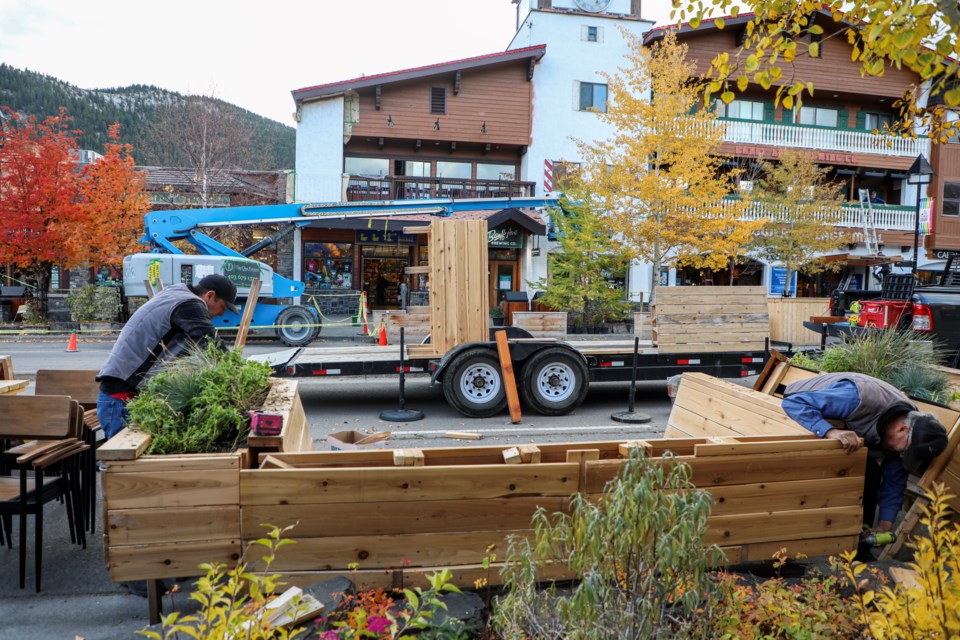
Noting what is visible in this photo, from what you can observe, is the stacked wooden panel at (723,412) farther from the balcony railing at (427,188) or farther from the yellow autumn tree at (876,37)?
the balcony railing at (427,188)

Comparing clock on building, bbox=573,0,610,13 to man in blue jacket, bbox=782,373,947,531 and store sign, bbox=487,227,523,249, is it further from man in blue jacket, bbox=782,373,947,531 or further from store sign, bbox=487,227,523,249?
man in blue jacket, bbox=782,373,947,531

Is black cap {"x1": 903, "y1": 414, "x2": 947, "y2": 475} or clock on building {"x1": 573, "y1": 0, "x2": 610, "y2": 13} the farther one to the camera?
clock on building {"x1": 573, "y1": 0, "x2": 610, "y2": 13}

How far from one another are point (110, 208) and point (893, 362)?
2227 cm

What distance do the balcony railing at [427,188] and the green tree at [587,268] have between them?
4.53 meters

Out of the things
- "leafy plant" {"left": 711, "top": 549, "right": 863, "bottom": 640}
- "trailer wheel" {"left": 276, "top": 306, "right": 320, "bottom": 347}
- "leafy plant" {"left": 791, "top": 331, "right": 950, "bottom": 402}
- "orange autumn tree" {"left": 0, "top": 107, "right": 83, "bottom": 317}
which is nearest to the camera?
"leafy plant" {"left": 711, "top": 549, "right": 863, "bottom": 640}

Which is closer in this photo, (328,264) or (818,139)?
Answer: (328,264)

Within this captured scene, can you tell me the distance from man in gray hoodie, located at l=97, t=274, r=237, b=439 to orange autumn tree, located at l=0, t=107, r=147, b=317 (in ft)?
60.6

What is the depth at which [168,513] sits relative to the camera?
320cm

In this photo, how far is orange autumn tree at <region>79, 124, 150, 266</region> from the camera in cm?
2053

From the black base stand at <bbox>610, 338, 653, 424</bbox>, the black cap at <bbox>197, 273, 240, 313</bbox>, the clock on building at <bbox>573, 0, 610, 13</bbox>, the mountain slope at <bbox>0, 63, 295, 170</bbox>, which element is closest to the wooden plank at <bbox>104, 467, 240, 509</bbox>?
the black cap at <bbox>197, 273, 240, 313</bbox>

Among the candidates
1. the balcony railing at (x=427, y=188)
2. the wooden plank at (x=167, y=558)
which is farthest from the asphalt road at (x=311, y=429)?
the balcony railing at (x=427, y=188)

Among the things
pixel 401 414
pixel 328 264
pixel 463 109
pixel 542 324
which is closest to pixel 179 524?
pixel 401 414

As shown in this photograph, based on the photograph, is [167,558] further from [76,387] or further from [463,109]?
[463,109]

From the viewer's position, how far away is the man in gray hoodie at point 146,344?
4410 millimetres
